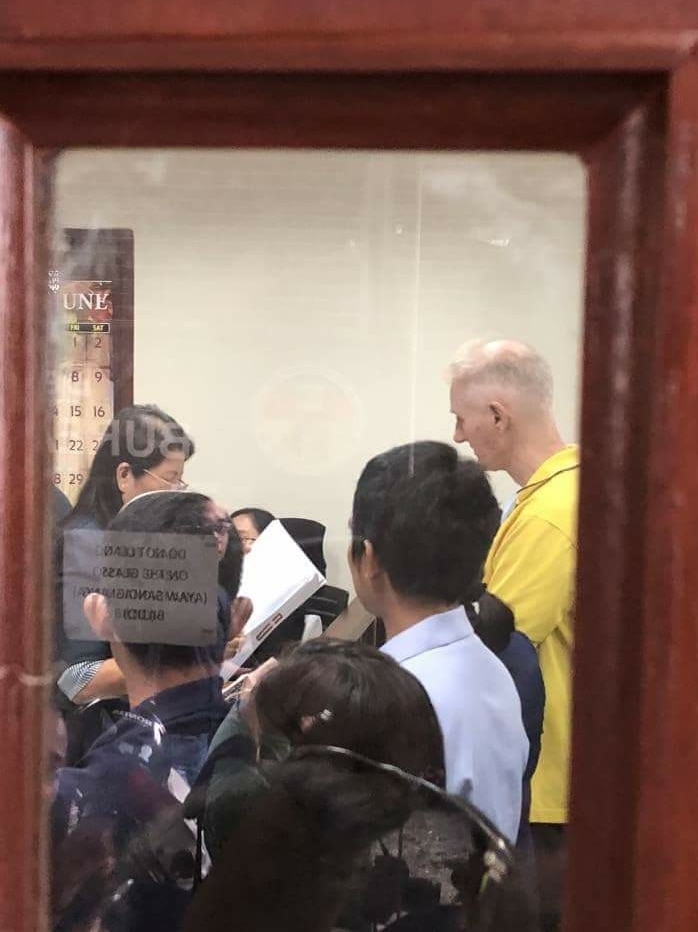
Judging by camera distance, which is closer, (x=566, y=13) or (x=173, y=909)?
(x=566, y=13)

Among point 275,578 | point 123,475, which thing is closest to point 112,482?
point 123,475

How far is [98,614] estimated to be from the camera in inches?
21.7

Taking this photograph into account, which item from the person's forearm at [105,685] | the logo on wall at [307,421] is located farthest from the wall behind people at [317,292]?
the person's forearm at [105,685]

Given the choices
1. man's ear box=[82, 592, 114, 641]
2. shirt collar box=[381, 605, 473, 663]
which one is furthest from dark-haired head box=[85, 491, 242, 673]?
shirt collar box=[381, 605, 473, 663]

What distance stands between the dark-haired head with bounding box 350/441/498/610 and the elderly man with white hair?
1cm

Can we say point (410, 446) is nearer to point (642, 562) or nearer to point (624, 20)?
point (642, 562)

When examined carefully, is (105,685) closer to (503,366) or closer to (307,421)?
(307,421)

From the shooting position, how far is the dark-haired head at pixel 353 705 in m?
0.54

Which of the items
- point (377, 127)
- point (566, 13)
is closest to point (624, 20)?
point (566, 13)

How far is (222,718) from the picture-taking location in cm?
56

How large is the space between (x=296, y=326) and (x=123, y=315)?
4.2 inches

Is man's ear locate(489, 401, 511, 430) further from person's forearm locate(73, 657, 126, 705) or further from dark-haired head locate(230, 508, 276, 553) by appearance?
person's forearm locate(73, 657, 126, 705)

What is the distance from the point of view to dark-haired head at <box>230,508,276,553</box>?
550mm

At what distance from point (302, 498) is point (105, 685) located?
0.57 feet
